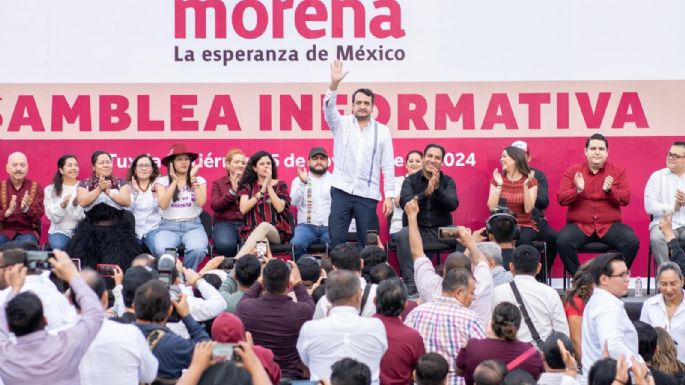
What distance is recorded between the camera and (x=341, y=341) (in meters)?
5.92

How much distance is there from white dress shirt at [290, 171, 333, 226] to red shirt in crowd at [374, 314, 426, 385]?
439 centimetres

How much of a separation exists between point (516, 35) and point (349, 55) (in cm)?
149

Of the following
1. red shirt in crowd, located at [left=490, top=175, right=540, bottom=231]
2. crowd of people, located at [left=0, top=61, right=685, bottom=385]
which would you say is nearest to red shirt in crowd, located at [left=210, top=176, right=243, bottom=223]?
crowd of people, located at [left=0, top=61, right=685, bottom=385]

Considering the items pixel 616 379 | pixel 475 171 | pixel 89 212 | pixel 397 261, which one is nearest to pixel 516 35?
pixel 475 171

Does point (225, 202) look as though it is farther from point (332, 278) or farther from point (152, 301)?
point (152, 301)

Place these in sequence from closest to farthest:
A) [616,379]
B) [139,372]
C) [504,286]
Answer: [616,379]
[139,372]
[504,286]

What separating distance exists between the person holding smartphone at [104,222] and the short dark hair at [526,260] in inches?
154

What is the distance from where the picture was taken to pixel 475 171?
1076 centimetres

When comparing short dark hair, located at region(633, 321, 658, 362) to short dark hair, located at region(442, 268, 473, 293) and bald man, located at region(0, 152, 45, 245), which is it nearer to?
short dark hair, located at region(442, 268, 473, 293)

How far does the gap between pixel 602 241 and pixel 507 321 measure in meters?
4.36

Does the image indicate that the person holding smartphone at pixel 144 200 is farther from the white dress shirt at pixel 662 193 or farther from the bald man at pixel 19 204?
the white dress shirt at pixel 662 193

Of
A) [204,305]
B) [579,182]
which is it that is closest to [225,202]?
[579,182]

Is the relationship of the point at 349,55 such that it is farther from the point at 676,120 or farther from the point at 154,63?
the point at 676,120

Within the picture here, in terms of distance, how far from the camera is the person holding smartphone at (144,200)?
10.3 meters
